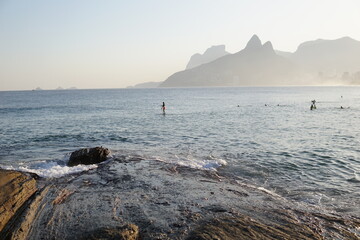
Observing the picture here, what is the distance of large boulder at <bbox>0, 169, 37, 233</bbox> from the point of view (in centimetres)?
958

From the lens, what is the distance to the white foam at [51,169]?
15.4 m

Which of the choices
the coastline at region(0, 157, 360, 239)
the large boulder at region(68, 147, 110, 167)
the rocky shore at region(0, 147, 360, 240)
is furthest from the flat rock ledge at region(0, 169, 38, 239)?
the large boulder at region(68, 147, 110, 167)

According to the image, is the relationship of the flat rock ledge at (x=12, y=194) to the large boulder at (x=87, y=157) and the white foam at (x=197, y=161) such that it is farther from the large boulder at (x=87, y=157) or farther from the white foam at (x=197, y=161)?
the white foam at (x=197, y=161)

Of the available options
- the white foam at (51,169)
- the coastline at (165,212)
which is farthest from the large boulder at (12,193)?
the white foam at (51,169)

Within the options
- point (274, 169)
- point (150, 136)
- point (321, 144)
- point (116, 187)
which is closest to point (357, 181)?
point (274, 169)

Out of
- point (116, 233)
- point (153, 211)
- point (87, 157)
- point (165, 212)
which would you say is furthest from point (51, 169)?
point (116, 233)

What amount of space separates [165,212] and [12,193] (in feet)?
22.6

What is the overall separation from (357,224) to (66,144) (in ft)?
83.2

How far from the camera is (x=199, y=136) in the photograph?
30.1 m

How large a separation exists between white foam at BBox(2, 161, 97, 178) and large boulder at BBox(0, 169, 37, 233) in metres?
2.28

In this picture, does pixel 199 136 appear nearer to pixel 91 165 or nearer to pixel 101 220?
pixel 91 165

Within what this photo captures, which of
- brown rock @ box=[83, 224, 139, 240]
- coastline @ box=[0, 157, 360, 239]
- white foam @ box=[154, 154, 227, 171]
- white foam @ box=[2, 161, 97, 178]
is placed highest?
brown rock @ box=[83, 224, 139, 240]

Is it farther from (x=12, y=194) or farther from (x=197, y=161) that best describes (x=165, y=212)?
(x=197, y=161)

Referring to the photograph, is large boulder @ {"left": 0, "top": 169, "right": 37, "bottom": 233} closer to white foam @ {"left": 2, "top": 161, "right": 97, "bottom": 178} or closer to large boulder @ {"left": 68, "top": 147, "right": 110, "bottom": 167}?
white foam @ {"left": 2, "top": 161, "right": 97, "bottom": 178}
